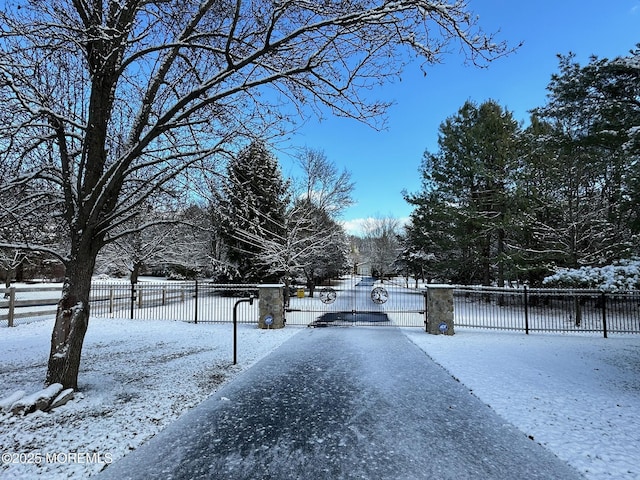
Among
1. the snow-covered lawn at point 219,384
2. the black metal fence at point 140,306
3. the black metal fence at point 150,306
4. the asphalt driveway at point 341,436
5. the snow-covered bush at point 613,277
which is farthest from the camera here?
the black metal fence at point 150,306

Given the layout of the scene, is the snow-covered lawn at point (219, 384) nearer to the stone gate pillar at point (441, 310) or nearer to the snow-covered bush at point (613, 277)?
the stone gate pillar at point (441, 310)

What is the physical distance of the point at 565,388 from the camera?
5.08 meters

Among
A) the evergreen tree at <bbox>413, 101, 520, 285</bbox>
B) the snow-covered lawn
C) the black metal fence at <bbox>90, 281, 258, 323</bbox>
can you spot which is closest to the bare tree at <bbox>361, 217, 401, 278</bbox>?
the evergreen tree at <bbox>413, 101, 520, 285</bbox>

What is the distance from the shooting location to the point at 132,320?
11.8 metres

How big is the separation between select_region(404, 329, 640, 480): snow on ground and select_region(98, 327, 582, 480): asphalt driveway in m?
0.28

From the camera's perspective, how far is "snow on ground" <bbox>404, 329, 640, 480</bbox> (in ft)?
10.7

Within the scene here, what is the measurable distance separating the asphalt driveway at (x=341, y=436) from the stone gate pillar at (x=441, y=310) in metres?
4.05

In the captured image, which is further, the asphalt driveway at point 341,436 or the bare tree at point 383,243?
the bare tree at point 383,243

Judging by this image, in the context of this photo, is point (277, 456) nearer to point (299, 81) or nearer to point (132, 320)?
point (299, 81)

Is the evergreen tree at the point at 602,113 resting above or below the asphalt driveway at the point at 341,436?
above

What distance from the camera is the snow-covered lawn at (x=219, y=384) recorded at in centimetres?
316

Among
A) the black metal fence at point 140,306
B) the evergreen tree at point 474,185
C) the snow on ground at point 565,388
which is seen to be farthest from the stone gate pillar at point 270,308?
the evergreen tree at point 474,185

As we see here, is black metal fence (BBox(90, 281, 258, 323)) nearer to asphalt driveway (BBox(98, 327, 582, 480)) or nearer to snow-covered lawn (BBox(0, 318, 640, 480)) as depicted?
snow-covered lawn (BBox(0, 318, 640, 480))

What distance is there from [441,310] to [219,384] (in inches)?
259
